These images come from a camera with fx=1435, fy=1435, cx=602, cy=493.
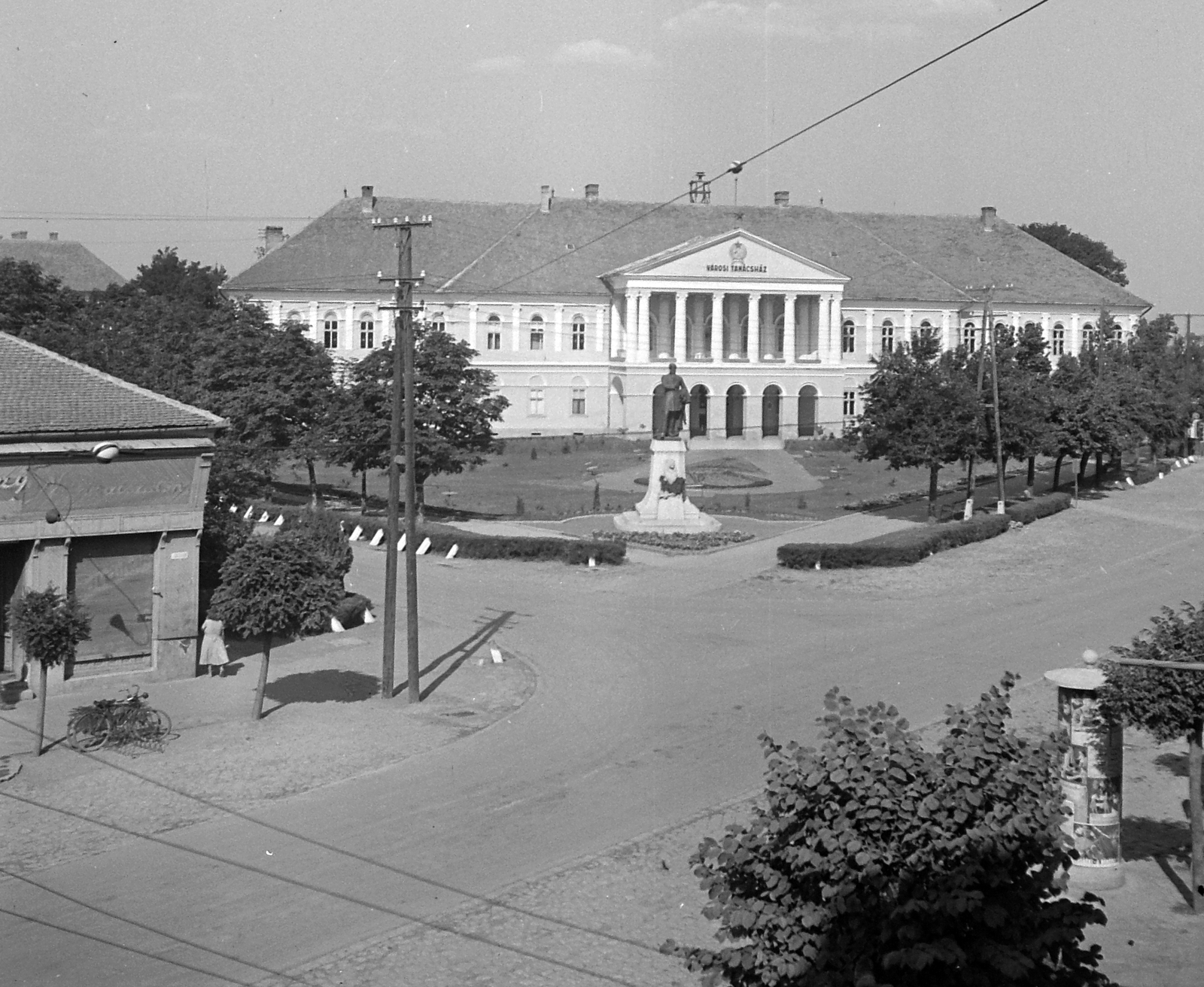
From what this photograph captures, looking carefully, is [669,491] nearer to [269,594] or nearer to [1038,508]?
[1038,508]

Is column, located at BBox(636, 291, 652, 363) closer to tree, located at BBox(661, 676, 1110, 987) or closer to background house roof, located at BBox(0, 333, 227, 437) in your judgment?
background house roof, located at BBox(0, 333, 227, 437)

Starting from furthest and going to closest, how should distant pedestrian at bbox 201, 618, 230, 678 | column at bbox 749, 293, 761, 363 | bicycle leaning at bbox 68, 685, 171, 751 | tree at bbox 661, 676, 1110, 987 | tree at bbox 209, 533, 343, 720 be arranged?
column at bbox 749, 293, 761, 363, distant pedestrian at bbox 201, 618, 230, 678, tree at bbox 209, 533, 343, 720, bicycle leaning at bbox 68, 685, 171, 751, tree at bbox 661, 676, 1110, 987

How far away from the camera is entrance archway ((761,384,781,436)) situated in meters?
82.1

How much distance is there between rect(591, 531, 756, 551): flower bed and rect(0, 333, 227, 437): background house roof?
1665cm

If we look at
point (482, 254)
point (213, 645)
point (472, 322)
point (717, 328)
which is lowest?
point (213, 645)

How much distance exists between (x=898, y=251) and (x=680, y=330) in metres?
16.4

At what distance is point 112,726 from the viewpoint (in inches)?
827

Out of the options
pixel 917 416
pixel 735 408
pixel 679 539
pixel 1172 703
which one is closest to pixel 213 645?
pixel 1172 703

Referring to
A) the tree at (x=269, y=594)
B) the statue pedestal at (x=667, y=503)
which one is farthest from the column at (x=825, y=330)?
the tree at (x=269, y=594)

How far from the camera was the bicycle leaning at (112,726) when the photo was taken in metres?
20.9

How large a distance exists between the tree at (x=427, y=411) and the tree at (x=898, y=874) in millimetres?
35000

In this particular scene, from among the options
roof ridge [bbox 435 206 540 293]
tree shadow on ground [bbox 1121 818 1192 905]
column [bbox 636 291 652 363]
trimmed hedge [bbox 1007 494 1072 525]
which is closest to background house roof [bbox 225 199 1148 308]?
roof ridge [bbox 435 206 540 293]

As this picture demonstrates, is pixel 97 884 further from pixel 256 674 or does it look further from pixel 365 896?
pixel 256 674

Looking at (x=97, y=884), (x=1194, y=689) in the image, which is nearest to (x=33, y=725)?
(x=97, y=884)
